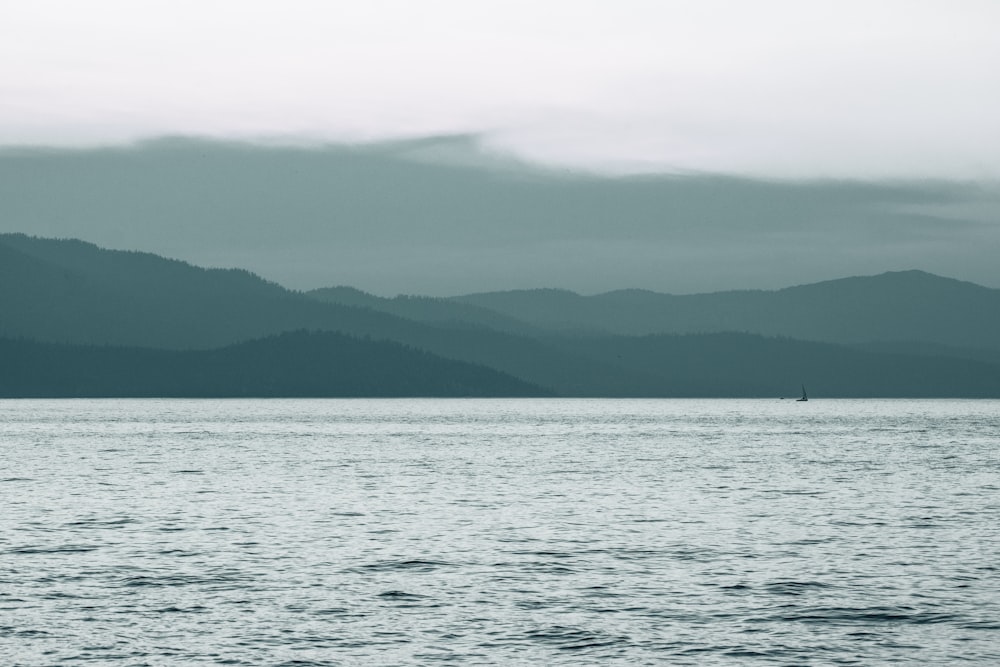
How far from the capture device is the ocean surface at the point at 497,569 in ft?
124

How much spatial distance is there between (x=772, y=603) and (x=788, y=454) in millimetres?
109871

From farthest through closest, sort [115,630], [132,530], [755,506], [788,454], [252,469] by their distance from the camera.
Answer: [788,454]
[252,469]
[755,506]
[132,530]
[115,630]

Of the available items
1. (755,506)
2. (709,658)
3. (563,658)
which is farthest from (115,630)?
(755,506)

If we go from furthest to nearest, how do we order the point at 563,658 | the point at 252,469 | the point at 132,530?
the point at 252,469 < the point at 132,530 < the point at 563,658

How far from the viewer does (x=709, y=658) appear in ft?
119

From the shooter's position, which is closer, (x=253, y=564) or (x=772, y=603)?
(x=772, y=603)

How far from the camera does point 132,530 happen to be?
65.4 meters

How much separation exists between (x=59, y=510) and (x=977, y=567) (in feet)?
161

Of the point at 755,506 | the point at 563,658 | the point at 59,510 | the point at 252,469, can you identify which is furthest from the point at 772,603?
the point at 252,469

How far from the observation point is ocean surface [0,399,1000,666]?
37875mm

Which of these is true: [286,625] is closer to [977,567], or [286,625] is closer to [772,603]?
[772,603]

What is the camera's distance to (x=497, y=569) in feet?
170

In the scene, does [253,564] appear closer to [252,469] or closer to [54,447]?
[252,469]

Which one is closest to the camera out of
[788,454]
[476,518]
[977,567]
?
[977,567]
